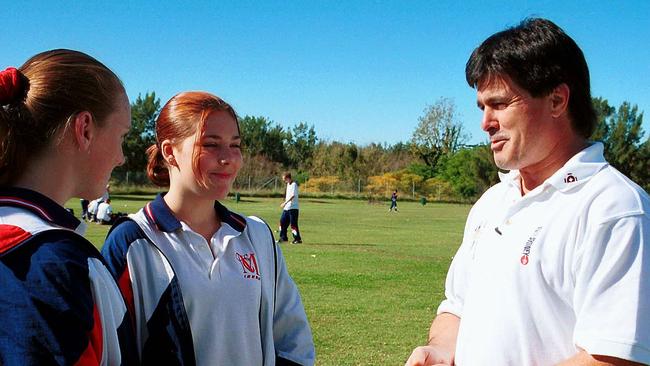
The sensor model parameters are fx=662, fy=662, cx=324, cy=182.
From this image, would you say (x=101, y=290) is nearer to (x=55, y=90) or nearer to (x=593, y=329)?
(x=55, y=90)

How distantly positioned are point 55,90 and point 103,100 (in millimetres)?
142

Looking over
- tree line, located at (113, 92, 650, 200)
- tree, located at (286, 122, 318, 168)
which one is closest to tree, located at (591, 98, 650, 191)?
tree line, located at (113, 92, 650, 200)

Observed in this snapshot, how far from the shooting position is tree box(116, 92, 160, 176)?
228 feet

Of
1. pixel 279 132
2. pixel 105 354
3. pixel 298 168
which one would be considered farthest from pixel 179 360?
pixel 279 132

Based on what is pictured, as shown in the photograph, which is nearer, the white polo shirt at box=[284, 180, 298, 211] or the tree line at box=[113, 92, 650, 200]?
the white polo shirt at box=[284, 180, 298, 211]

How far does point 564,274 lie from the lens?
2086 mm

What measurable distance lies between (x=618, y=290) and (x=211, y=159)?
1723mm

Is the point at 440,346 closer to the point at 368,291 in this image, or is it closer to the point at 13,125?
the point at 13,125

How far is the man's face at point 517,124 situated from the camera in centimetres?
237

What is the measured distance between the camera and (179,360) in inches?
98.7

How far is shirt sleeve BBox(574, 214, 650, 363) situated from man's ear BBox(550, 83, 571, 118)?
54 centimetres

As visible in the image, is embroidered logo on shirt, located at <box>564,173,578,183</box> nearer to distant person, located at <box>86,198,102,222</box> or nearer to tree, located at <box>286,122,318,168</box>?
distant person, located at <box>86,198,102,222</box>

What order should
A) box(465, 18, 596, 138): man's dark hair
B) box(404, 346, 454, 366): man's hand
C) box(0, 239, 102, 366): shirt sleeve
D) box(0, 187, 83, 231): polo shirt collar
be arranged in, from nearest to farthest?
box(0, 239, 102, 366): shirt sleeve
box(0, 187, 83, 231): polo shirt collar
box(465, 18, 596, 138): man's dark hair
box(404, 346, 454, 366): man's hand

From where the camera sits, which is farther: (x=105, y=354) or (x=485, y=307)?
(x=485, y=307)
